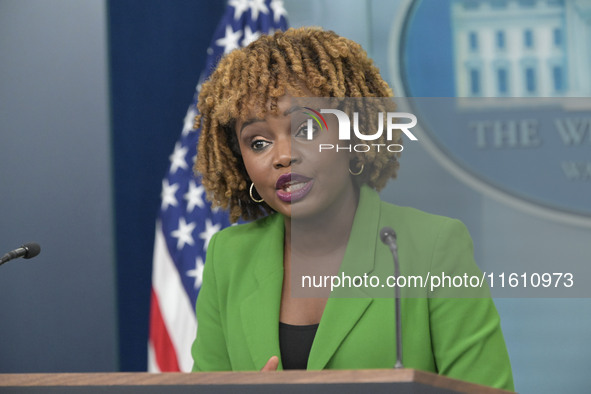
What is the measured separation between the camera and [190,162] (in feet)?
10.7

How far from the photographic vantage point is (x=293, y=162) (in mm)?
1912

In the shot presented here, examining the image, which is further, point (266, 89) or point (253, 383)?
point (266, 89)

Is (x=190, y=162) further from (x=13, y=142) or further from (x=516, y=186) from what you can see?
(x=516, y=186)

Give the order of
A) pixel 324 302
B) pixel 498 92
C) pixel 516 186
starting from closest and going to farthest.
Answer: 1. pixel 324 302
2. pixel 516 186
3. pixel 498 92

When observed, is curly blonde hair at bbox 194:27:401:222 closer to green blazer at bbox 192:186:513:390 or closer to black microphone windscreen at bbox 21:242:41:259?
green blazer at bbox 192:186:513:390

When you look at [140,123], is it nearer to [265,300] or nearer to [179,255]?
[179,255]

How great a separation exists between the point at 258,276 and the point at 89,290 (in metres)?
1.45

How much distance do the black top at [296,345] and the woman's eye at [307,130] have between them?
0.44m

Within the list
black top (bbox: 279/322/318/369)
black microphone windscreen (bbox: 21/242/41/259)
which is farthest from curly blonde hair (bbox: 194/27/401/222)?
black microphone windscreen (bbox: 21/242/41/259)

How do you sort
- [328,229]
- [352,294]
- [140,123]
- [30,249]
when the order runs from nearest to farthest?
[30,249] < [352,294] < [328,229] < [140,123]

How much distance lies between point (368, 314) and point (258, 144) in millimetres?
482

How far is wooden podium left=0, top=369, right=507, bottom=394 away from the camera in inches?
49.3

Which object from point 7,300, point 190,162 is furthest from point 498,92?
point 7,300

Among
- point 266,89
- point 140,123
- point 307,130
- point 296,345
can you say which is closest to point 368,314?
point 296,345
